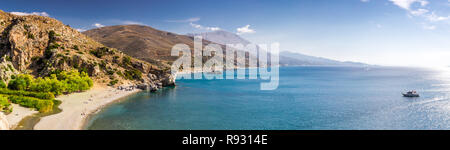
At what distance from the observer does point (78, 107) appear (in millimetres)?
50219

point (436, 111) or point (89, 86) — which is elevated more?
point (89, 86)

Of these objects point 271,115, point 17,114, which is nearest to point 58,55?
point 17,114

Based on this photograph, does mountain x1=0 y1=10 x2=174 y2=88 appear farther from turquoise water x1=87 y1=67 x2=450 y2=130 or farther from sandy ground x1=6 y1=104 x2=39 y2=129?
sandy ground x1=6 y1=104 x2=39 y2=129

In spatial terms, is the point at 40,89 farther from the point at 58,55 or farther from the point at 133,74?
the point at 133,74

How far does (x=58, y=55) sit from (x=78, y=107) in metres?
44.9

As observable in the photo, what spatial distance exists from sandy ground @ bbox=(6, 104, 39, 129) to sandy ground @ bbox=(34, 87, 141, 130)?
10.5 ft

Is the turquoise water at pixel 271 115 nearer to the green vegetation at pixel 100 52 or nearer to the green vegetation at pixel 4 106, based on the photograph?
the green vegetation at pixel 4 106

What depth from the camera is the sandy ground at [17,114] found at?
36.5 metres

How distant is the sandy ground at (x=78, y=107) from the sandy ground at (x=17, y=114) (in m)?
3.19
